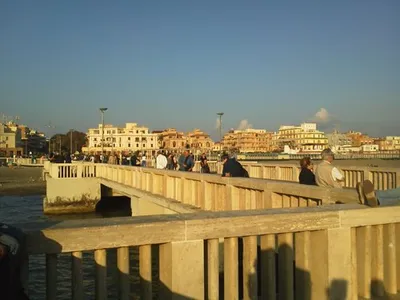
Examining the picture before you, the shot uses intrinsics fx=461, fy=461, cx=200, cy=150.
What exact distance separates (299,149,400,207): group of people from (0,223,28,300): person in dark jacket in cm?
340

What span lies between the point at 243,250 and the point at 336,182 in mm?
3800

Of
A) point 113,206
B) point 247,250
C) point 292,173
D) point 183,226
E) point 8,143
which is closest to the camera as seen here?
point 183,226

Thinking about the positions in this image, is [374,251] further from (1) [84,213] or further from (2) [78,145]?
(2) [78,145]

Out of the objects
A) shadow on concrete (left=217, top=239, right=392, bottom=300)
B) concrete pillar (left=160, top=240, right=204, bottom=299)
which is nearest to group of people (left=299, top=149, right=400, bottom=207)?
shadow on concrete (left=217, top=239, right=392, bottom=300)

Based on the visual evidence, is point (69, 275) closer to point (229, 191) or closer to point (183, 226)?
point (229, 191)

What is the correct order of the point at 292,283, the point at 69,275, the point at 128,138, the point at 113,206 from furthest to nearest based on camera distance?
the point at 128,138 → the point at 113,206 → the point at 69,275 → the point at 292,283

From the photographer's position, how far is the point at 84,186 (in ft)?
105

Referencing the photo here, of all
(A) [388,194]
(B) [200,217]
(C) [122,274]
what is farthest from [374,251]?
(C) [122,274]

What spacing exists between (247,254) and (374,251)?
1589 mm

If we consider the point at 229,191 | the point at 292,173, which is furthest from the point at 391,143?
the point at 229,191

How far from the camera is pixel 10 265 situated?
273 cm

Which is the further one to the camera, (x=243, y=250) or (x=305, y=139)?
(x=305, y=139)

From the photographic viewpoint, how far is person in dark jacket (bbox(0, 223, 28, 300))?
8.82ft

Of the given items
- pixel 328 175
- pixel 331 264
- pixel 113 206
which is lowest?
pixel 113 206
